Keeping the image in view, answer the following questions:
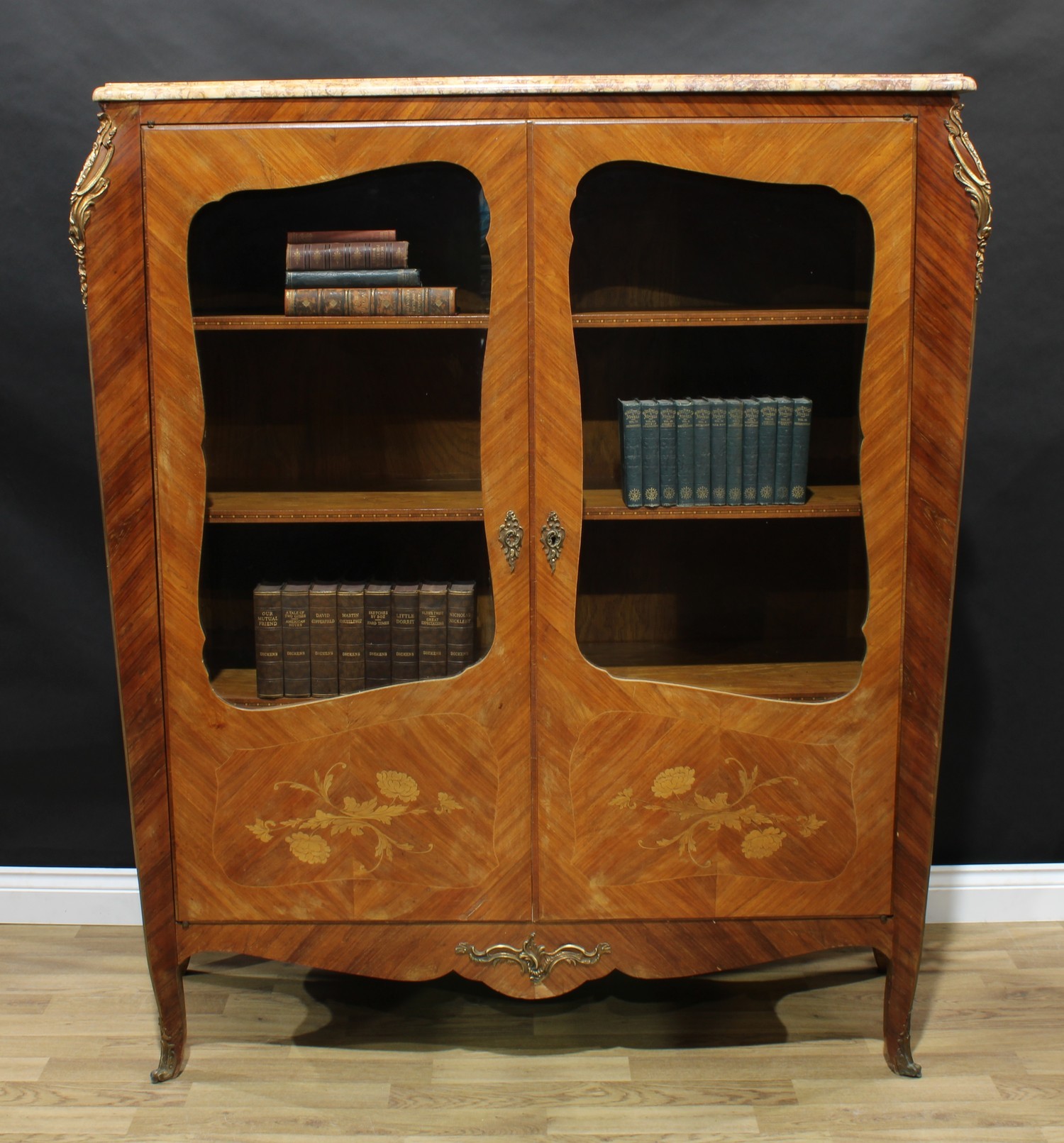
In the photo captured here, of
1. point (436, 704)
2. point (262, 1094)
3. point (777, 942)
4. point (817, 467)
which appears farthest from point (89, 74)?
point (777, 942)

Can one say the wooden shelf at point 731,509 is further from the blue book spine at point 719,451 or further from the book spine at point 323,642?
the book spine at point 323,642

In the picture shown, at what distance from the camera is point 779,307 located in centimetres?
201

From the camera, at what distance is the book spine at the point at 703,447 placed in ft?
6.72

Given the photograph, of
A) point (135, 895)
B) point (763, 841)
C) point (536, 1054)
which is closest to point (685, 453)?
point (763, 841)

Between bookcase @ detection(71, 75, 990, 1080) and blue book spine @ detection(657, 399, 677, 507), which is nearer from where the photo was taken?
bookcase @ detection(71, 75, 990, 1080)

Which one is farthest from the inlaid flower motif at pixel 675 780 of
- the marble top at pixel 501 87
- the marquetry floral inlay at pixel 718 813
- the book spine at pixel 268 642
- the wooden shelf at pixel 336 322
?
the marble top at pixel 501 87

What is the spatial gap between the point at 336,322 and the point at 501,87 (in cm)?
49

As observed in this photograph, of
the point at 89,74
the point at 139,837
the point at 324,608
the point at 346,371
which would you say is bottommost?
the point at 139,837

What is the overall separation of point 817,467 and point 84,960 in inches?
77.9

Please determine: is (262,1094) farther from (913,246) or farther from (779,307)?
(913,246)

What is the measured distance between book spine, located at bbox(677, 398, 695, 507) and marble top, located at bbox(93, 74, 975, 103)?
0.54 metres

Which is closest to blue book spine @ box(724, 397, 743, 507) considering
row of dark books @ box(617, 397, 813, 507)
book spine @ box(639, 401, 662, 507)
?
row of dark books @ box(617, 397, 813, 507)

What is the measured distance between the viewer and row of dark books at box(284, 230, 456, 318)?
1.98 meters

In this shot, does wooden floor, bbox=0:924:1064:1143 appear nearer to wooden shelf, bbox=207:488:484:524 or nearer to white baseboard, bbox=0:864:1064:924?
white baseboard, bbox=0:864:1064:924
